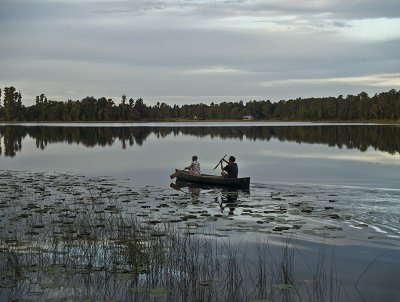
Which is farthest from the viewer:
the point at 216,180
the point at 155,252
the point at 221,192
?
the point at 216,180

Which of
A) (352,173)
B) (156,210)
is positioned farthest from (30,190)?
(352,173)

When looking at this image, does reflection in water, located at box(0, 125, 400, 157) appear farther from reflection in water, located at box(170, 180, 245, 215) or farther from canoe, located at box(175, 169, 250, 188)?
reflection in water, located at box(170, 180, 245, 215)

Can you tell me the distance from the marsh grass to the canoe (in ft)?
32.9

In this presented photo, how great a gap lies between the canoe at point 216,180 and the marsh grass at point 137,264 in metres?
10.0

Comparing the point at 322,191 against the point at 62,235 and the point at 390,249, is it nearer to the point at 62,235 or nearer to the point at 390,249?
the point at 390,249

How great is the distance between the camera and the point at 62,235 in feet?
51.8

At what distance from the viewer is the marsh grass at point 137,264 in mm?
11227

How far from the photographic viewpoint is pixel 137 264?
1287 centimetres

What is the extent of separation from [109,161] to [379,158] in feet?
84.2

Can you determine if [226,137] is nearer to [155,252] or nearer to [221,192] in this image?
[221,192]

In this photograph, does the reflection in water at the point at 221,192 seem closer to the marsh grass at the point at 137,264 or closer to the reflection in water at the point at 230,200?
the reflection in water at the point at 230,200

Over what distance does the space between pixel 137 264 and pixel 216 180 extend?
688 inches

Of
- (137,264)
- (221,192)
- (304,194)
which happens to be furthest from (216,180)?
(137,264)

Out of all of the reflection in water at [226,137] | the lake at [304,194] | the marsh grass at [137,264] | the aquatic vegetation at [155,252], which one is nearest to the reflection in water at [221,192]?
the lake at [304,194]
